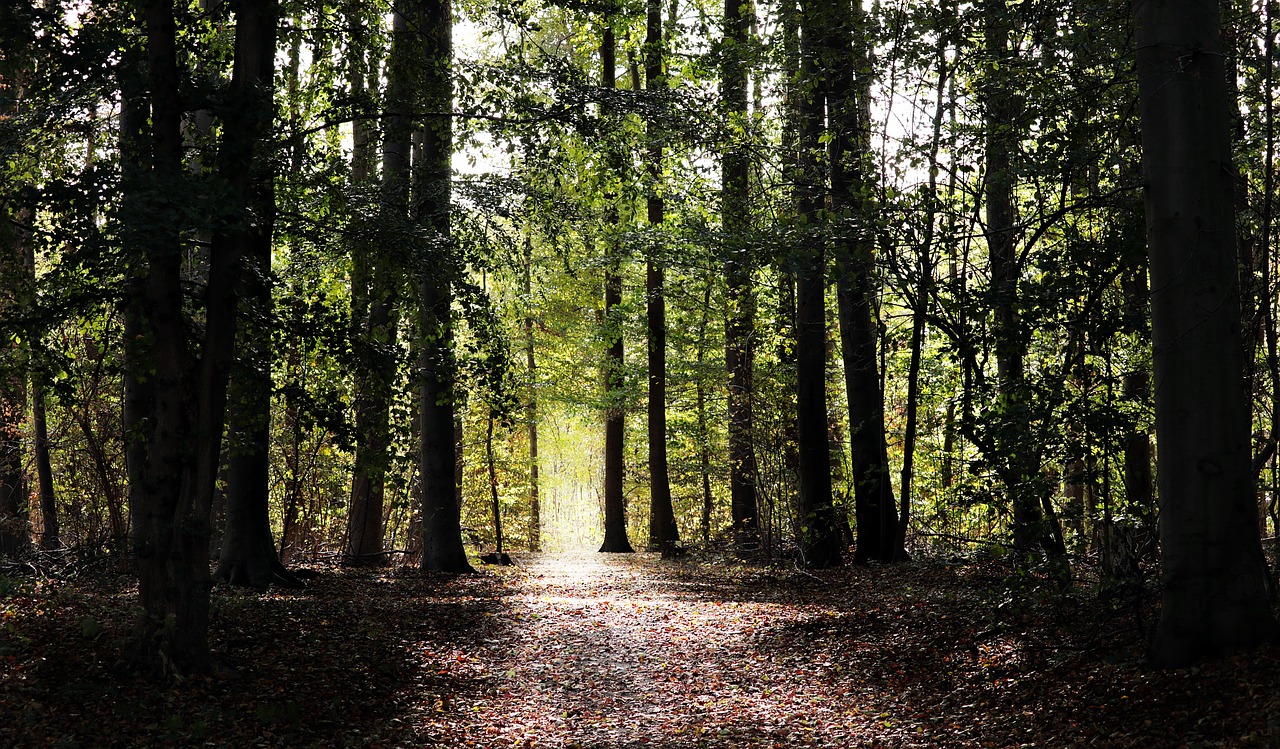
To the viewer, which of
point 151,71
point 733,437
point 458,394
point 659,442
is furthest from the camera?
point 659,442

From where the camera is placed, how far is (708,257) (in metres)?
12.1

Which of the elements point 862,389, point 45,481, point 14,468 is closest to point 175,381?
point 45,481

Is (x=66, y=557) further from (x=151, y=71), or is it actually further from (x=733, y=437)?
(x=733, y=437)

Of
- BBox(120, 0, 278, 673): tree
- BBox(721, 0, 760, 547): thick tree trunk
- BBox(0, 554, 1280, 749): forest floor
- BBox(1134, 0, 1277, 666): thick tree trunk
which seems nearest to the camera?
BBox(1134, 0, 1277, 666): thick tree trunk

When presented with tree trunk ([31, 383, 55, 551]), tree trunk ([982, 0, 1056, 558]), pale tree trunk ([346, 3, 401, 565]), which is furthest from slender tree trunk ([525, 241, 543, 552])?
tree trunk ([982, 0, 1056, 558])

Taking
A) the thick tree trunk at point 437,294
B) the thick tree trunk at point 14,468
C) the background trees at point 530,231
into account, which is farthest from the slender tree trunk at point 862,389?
the thick tree trunk at point 14,468

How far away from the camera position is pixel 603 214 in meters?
13.3

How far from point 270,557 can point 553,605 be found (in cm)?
345

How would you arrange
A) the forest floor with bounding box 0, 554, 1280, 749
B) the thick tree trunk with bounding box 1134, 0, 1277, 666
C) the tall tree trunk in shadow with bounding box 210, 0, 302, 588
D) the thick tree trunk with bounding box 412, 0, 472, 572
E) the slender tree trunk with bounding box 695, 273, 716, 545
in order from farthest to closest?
the slender tree trunk with bounding box 695, 273, 716, 545, the thick tree trunk with bounding box 412, 0, 472, 572, the tall tree trunk in shadow with bounding box 210, 0, 302, 588, the forest floor with bounding box 0, 554, 1280, 749, the thick tree trunk with bounding box 1134, 0, 1277, 666

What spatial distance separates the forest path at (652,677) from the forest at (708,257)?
0.17 ft

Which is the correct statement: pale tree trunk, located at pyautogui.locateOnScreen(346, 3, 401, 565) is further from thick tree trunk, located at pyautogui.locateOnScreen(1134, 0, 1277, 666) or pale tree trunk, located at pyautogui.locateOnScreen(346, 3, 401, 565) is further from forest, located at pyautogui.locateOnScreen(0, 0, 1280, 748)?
thick tree trunk, located at pyautogui.locateOnScreen(1134, 0, 1277, 666)

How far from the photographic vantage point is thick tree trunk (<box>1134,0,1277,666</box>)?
5.15 meters

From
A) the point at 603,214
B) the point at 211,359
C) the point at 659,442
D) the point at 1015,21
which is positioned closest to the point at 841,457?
the point at 659,442

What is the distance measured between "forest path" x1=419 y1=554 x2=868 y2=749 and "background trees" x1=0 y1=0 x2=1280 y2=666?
1860 millimetres
